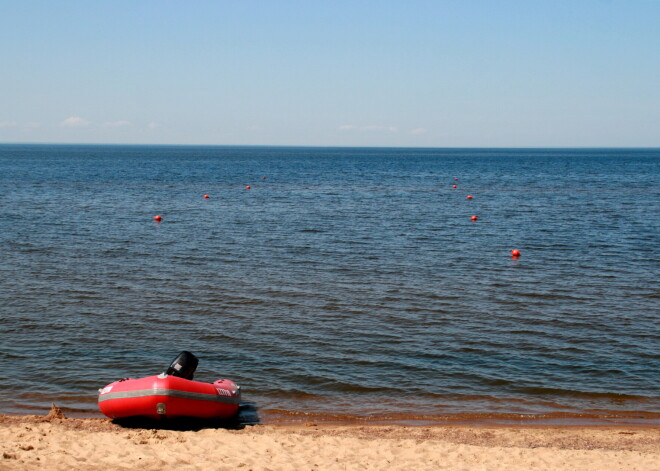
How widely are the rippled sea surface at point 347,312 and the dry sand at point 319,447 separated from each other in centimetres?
96

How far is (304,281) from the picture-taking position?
2325 cm

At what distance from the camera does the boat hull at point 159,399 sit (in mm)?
11352

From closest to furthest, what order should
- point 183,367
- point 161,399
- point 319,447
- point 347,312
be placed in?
1. point 319,447
2. point 161,399
3. point 183,367
4. point 347,312

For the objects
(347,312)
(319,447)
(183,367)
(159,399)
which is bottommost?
(319,447)

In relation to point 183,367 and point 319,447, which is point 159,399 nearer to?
point 183,367

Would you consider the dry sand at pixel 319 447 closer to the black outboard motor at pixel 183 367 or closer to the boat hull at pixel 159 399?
the boat hull at pixel 159 399

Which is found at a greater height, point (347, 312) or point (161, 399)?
point (161, 399)

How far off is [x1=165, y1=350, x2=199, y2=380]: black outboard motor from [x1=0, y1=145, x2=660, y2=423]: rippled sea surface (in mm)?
1678

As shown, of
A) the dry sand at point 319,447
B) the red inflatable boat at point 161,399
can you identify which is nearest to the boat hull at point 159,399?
the red inflatable boat at point 161,399

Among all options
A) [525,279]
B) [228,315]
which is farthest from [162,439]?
[525,279]

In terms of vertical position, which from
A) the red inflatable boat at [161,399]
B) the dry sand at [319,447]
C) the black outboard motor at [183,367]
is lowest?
the dry sand at [319,447]

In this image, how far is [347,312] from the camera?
1941 centimetres

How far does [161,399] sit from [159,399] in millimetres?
33

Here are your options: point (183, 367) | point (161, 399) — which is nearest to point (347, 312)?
point (183, 367)
